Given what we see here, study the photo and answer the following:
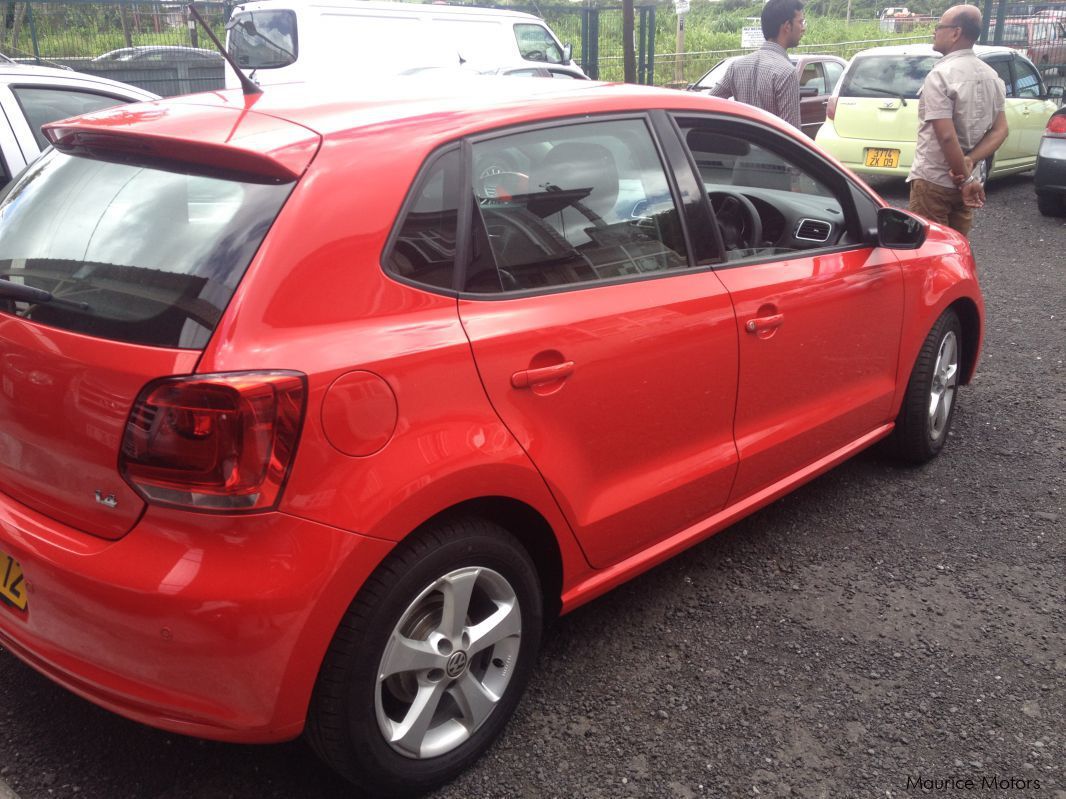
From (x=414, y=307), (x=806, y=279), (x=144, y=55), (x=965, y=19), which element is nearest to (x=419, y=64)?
(x=144, y=55)

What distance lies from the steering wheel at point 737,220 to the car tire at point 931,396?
1123 mm

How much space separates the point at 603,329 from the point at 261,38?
10.2m

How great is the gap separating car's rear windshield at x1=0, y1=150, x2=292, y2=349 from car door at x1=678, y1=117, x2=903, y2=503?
4.96 feet

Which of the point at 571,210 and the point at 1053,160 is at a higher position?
the point at 571,210

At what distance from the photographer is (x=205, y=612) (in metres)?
2.00

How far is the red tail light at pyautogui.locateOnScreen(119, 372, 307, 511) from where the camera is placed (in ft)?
6.57

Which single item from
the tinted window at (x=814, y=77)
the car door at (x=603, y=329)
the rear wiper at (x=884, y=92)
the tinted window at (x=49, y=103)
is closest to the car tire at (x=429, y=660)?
the car door at (x=603, y=329)

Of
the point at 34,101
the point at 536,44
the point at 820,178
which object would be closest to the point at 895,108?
the point at 536,44

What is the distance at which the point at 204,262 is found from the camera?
214 centimetres

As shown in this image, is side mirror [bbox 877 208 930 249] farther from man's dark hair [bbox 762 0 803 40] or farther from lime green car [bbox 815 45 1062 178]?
lime green car [bbox 815 45 1062 178]

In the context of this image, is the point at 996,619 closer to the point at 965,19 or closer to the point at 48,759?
the point at 48,759

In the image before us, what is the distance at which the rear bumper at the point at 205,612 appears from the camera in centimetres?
202

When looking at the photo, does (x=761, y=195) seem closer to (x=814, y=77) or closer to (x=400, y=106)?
(x=400, y=106)

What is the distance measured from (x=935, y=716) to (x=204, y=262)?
2215mm
